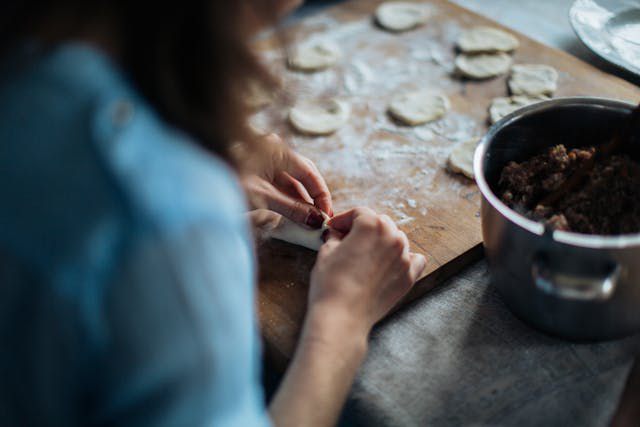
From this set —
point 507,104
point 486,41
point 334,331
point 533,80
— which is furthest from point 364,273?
point 486,41

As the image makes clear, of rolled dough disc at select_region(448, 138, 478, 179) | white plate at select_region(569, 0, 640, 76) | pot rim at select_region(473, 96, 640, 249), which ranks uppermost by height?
pot rim at select_region(473, 96, 640, 249)

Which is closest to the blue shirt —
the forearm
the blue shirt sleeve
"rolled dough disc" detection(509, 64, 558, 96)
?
the blue shirt sleeve

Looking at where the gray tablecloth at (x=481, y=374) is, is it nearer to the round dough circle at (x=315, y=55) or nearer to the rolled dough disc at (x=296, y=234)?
the rolled dough disc at (x=296, y=234)

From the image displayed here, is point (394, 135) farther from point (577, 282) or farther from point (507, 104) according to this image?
point (577, 282)

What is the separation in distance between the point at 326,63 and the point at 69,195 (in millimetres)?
1187

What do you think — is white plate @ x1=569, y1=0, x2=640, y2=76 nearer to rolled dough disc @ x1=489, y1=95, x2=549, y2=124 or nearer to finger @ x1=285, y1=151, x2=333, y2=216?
rolled dough disc @ x1=489, y1=95, x2=549, y2=124

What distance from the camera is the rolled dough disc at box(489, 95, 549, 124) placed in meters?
1.34

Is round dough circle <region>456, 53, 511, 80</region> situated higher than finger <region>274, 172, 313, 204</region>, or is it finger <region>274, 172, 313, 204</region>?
round dough circle <region>456, 53, 511, 80</region>

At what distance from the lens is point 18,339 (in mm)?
468

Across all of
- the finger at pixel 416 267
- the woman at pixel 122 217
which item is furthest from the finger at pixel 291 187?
the woman at pixel 122 217

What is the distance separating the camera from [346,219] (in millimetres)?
984

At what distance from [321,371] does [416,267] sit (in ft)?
0.85

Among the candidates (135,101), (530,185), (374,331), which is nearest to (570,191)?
(530,185)

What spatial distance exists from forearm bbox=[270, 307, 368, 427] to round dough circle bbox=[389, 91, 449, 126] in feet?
2.11
